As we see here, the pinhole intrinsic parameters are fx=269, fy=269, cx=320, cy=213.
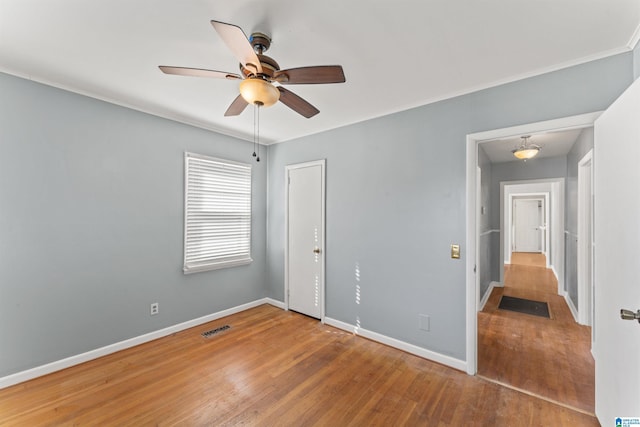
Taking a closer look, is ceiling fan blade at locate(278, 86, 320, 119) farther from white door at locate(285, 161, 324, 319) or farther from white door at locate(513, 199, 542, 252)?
white door at locate(513, 199, 542, 252)

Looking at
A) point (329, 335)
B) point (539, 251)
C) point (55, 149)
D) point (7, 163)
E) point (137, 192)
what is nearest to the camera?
point (7, 163)

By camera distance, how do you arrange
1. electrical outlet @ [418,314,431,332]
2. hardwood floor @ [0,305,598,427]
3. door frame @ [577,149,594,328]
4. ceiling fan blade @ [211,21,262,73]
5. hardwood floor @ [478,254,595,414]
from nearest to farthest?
1. ceiling fan blade @ [211,21,262,73]
2. hardwood floor @ [0,305,598,427]
3. hardwood floor @ [478,254,595,414]
4. electrical outlet @ [418,314,431,332]
5. door frame @ [577,149,594,328]

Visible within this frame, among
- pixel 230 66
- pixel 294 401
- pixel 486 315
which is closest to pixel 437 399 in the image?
pixel 294 401

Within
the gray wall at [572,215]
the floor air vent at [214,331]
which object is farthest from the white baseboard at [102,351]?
the gray wall at [572,215]

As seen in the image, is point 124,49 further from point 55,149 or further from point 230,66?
point 55,149

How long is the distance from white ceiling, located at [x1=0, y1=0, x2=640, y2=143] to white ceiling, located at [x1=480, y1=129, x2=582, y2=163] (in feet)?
5.39

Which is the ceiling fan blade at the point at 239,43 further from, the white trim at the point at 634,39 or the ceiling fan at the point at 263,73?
the white trim at the point at 634,39

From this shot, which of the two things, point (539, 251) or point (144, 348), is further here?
point (539, 251)

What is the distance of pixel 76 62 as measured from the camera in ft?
6.95

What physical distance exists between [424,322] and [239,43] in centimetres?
286

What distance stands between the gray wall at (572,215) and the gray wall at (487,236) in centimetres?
105

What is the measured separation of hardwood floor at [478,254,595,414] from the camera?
7.33 feet

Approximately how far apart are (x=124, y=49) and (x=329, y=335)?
334 centimetres

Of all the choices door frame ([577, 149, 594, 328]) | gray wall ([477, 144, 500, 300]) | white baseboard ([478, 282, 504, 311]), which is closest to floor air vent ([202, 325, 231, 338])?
white baseboard ([478, 282, 504, 311])
